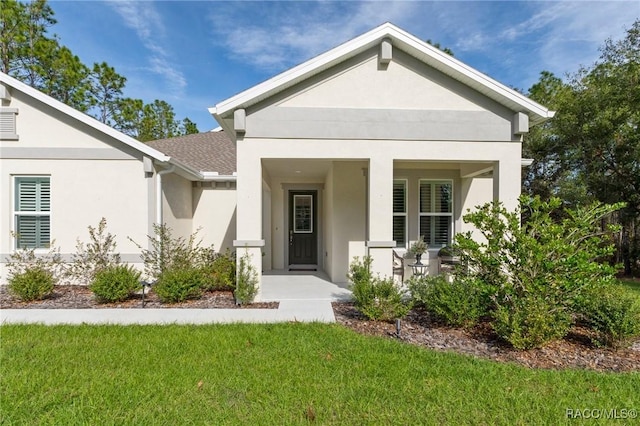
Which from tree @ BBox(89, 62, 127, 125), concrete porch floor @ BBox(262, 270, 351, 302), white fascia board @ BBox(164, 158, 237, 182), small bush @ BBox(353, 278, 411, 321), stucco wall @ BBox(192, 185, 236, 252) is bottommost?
concrete porch floor @ BBox(262, 270, 351, 302)

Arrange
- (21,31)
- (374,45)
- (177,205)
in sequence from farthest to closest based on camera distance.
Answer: (21,31)
(177,205)
(374,45)

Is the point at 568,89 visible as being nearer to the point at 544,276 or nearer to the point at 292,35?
the point at 292,35

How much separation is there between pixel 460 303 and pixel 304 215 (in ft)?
22.0

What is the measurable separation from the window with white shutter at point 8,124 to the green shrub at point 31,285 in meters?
3.62

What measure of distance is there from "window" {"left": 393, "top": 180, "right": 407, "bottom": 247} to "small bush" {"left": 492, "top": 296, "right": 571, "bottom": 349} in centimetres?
457

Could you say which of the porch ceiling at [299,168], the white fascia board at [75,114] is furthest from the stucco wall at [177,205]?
the porch ceiling at [299,168]

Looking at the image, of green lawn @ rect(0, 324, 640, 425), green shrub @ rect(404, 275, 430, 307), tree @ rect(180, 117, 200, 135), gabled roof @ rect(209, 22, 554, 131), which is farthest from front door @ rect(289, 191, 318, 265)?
tree @ rect(180, 117, 200, 135)

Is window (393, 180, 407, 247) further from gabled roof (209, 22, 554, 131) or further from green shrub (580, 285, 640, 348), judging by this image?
green shrub (580, 285, 640, 348)

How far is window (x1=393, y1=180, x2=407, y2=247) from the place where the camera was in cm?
896

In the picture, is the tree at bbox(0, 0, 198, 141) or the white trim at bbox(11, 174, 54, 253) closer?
the white trim at bbox(11, 174, 54, 253)

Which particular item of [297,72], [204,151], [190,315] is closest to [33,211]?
[190,315]

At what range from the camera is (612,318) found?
14.1 feet

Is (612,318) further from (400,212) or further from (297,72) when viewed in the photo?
(297,72)

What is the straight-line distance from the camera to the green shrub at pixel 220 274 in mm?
7156
